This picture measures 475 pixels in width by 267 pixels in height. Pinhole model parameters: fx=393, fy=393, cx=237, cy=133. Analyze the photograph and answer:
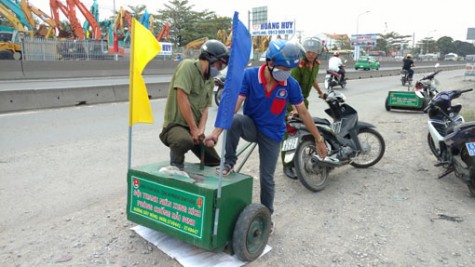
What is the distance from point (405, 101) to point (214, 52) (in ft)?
31.0

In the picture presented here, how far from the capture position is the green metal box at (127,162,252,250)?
2777mm

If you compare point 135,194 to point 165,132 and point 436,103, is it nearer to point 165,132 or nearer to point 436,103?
point 165,132

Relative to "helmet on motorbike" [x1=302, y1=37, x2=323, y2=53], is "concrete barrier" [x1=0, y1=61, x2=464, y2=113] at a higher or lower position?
lower

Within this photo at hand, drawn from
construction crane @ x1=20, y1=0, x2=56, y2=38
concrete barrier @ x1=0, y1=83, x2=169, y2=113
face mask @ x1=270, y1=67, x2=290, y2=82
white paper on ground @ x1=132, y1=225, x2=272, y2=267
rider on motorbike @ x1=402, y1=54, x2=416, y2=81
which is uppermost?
construction crane @ x1=20, y1=0, x2=56, y2=38

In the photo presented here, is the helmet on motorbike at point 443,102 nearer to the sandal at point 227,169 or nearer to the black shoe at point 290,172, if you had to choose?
the black shoe at point 290,172

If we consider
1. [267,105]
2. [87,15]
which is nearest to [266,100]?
[267,105]

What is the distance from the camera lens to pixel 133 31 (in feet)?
10.0

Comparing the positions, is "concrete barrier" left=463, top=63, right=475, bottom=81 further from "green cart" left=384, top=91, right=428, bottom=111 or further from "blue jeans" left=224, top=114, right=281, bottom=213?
"blue jeans" left=224, top=114, right=281, bottom=213

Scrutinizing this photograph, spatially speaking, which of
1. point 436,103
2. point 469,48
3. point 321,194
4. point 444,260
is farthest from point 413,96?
point 469,48

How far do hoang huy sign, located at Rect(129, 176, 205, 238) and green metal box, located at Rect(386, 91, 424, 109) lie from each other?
32.7ft

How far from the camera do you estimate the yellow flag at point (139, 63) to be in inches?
120

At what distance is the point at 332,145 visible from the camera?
5.02 metres

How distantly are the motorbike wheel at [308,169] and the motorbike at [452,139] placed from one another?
4.92ft

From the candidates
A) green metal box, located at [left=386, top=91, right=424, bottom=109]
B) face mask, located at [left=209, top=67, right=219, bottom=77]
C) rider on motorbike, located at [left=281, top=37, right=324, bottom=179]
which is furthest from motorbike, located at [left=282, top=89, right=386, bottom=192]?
green metal box, located at [left=386, top=91, right=424, bottom=109]
